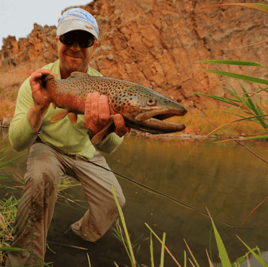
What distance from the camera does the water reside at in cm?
164

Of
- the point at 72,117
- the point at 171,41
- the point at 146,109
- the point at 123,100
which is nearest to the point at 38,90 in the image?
the point at 72,117

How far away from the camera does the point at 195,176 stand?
3375mm

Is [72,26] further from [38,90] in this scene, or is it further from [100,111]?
[100,111]

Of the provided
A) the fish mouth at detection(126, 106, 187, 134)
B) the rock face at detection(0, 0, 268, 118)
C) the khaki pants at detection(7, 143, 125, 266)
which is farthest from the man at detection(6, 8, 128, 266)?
the rock face at detection(0, 0, 268, 118)

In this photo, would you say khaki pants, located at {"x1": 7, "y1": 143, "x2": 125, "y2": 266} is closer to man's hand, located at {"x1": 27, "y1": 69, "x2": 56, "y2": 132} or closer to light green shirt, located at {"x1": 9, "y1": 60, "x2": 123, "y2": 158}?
light green shirt, located at {"x1": 9, "y1": 60, "x2": 123, "y2": 158}

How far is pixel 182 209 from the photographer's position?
2.31 metres

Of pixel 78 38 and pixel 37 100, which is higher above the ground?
pixel 78 38

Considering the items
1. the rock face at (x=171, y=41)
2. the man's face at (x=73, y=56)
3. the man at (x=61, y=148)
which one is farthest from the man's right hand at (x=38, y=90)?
the rock face at (x=171, y=41)

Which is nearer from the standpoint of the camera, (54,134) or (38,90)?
(38,90)

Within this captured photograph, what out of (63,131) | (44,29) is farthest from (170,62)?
(63,131)

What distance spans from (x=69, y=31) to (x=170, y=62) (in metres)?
15.1

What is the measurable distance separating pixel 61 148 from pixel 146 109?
1.19 meters

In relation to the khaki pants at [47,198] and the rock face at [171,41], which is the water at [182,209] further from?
the rock face at [171,41]

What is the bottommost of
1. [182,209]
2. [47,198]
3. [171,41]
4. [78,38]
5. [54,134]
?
[182,209]
